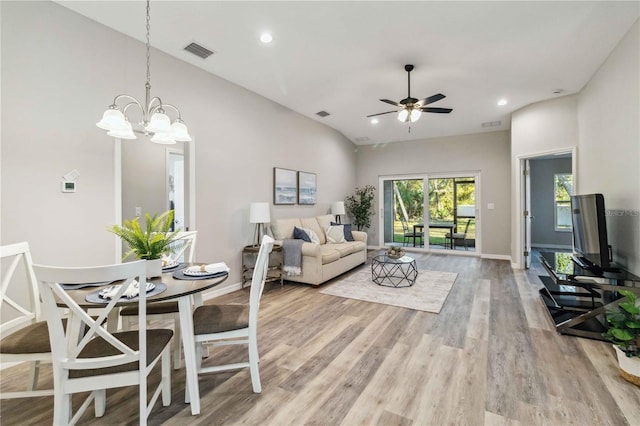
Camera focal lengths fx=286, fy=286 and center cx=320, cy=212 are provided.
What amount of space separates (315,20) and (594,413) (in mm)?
3808

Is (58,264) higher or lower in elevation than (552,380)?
higher

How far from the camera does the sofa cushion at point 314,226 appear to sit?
5592 millimetres

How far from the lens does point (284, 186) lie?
5422 mm

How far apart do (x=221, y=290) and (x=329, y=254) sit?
1.72 metres

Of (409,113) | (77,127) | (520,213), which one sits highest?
(409,113)

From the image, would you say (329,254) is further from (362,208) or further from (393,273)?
(362,208)

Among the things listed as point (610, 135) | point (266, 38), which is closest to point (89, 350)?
point (266, 38)

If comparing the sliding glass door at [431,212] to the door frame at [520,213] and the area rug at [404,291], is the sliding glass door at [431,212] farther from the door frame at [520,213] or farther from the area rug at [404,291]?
the area rug at [404,291]

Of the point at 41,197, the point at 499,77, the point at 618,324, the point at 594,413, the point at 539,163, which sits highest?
the point at 499,77

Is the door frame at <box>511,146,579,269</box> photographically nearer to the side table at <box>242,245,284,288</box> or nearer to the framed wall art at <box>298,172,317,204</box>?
the framed wall art at <box>298,172,317,204</box>

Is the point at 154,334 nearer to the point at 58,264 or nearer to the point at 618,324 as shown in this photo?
the point at 58,264

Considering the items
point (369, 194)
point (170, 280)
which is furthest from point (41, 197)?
point (369, 194)

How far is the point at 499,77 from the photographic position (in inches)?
165

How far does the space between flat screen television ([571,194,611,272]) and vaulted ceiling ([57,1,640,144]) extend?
1.79 m
